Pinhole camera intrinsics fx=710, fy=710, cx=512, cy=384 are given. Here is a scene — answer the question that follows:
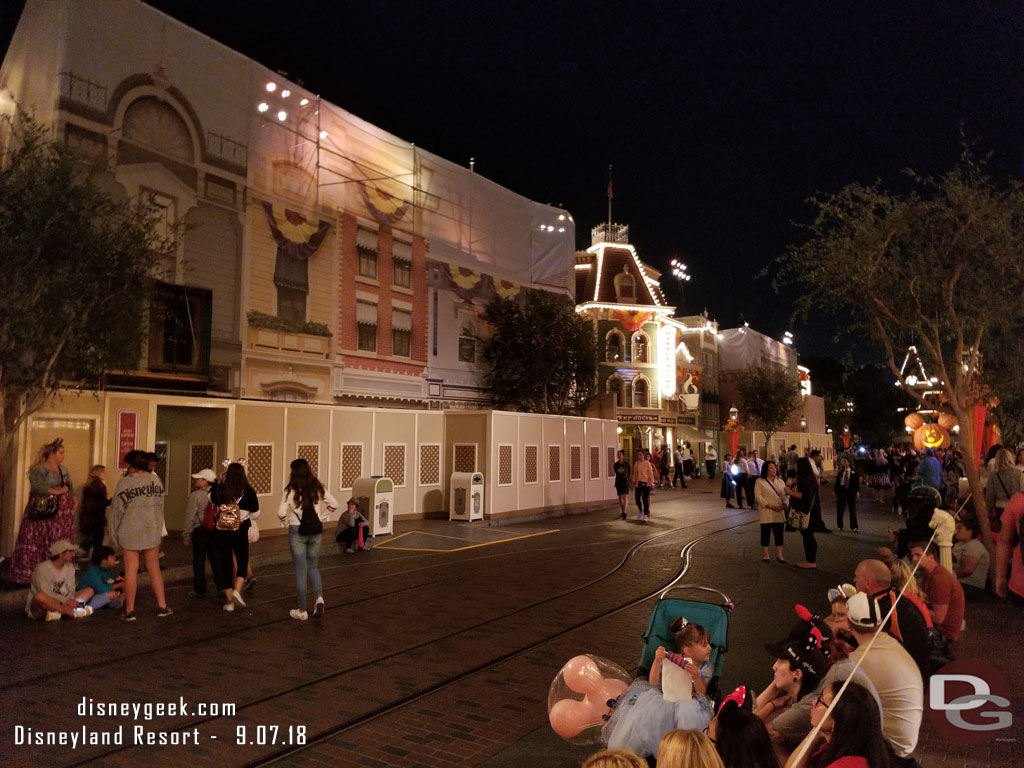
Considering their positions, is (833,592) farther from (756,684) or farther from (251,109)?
(251,109)

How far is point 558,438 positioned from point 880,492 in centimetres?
1287

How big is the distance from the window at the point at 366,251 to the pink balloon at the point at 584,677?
18284mm

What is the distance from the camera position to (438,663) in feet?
22.0

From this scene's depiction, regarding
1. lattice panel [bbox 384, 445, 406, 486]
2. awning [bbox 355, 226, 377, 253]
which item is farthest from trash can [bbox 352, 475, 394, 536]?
awning [bbox 355, 226, 377, 253]

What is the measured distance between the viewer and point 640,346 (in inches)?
1613

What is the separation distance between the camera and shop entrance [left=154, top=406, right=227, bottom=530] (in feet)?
49.0

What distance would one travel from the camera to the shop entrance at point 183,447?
14.9 metres

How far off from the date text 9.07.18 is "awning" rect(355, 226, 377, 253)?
17890 millimetres

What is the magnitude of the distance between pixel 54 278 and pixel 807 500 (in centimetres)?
1266

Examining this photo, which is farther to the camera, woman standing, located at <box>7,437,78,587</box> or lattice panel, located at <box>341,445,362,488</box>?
lattice panel, located at <box>341,445,362,488</box>

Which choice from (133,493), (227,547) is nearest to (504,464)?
→ (227,547)

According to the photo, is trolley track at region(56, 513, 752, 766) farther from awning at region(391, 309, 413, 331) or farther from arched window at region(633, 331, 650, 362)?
arched window at region(633, 331, 650, 362)

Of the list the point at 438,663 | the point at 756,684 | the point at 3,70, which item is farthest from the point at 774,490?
the point at 3,70

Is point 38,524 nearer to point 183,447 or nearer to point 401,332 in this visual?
point 183,447
